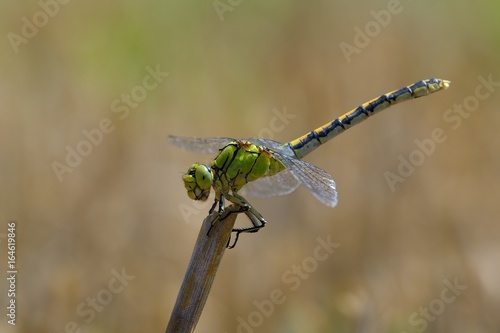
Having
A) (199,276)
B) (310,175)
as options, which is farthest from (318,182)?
(199,276)

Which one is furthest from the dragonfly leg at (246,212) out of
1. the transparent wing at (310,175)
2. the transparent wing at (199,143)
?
the transparent wing at (199,143)

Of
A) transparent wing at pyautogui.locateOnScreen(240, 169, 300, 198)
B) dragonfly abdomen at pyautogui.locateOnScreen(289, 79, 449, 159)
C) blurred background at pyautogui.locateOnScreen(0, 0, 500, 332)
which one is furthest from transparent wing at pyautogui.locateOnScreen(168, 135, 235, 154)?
blurred background at pyautogui.locateOnScreen(0, 0, 500, 332)

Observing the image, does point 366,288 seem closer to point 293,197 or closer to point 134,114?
point 293,197

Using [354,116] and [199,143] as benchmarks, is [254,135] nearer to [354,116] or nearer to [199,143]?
[354,116]

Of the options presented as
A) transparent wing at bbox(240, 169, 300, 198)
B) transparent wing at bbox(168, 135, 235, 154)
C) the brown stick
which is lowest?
the brown stick

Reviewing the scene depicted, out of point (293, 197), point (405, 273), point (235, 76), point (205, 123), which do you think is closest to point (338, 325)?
point (405, 273)

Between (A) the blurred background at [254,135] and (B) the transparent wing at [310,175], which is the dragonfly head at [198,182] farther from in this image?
(A) the blurred background at [254,135]

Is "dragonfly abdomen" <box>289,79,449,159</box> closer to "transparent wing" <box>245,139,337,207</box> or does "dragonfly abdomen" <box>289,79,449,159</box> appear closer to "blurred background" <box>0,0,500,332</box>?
"transparent wing" <box>245,139,337,207</box>
